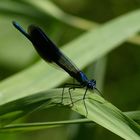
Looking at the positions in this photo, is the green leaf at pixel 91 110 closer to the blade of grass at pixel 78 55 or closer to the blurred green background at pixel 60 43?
the blade of grass at pixel 78 55

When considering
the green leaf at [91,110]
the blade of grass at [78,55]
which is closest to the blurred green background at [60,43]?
the blade of grass at [78,55]

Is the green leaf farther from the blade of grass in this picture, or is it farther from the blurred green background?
the blurred green background

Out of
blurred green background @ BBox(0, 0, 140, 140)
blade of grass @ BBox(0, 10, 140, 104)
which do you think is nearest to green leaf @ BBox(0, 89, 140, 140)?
blade of grass @ BBox(0, 10, 140, 104)

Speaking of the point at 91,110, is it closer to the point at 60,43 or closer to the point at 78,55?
the point at 78,55

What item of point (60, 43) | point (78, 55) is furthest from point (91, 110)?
point (60, 43)

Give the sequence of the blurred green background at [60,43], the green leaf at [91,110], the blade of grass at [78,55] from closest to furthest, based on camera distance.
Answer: the green leaf at [91,110]
the blade of grass at [78,55]
the blurred green background at [60,43]

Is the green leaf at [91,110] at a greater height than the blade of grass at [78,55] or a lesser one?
lesser

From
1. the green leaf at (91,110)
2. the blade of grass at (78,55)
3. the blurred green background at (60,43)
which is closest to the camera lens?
the green leaf at (91,110)

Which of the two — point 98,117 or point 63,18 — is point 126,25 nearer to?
point 63,18

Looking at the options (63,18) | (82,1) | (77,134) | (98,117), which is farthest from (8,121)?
(82,1)
